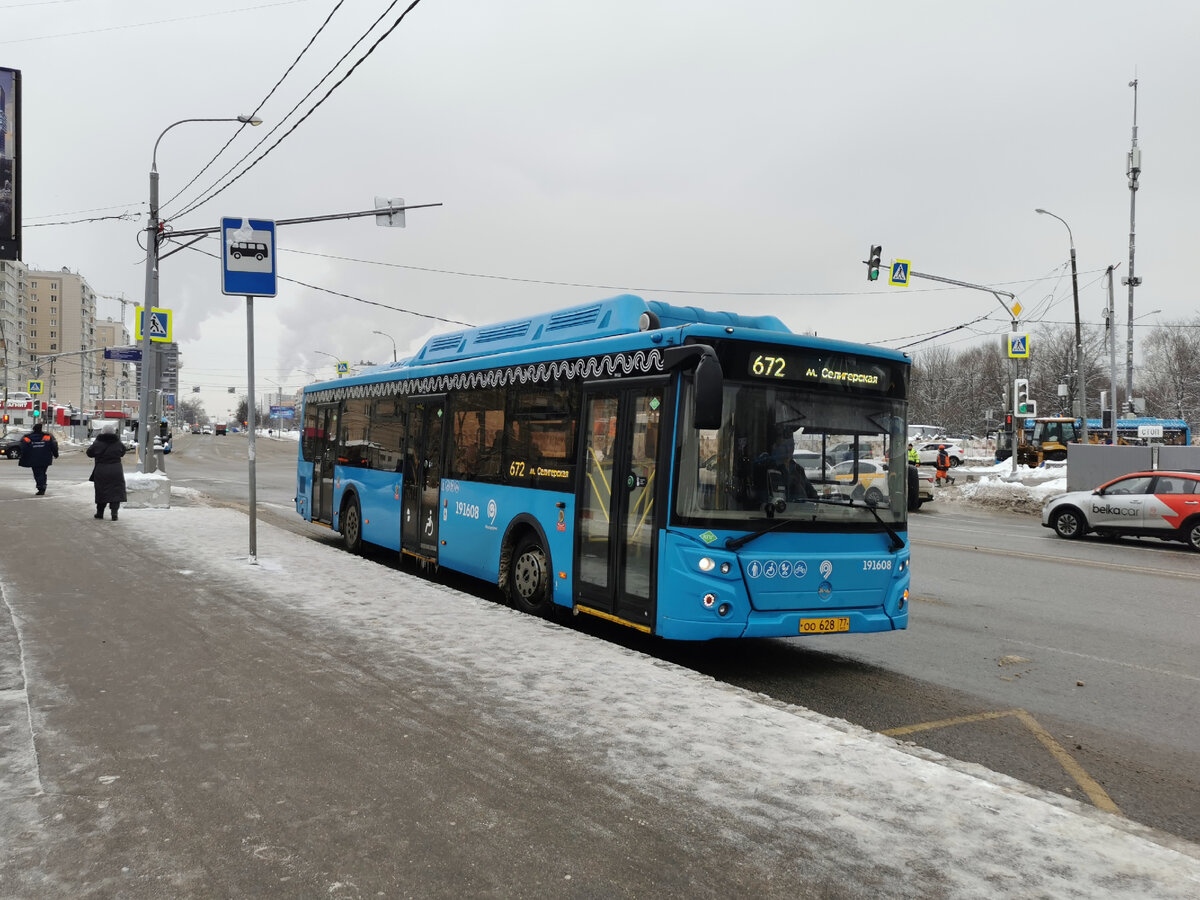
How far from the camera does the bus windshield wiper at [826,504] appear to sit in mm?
6980

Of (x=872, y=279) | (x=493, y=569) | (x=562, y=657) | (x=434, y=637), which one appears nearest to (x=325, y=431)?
(x=493, y=569)

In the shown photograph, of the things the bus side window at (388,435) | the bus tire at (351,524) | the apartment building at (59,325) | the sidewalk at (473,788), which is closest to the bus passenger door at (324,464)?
the bus tire at (351,524)

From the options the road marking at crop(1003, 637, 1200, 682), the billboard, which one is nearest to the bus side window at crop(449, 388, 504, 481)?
the road marking at crop(1003, 637, 1200, 682)

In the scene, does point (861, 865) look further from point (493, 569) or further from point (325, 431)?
point (325, 431)

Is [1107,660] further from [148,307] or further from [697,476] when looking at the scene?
[148,307]

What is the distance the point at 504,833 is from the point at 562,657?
309cm

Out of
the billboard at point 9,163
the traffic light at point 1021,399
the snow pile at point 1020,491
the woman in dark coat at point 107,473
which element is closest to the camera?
the billboard at point 9,163

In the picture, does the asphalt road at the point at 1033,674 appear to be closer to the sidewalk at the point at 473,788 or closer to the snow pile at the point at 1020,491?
the sidewalk at the point at 473,788

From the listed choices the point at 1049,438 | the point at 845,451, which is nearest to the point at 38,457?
the point at 845,451

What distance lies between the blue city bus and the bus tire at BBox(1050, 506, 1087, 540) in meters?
14.1

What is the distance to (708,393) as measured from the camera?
653cm

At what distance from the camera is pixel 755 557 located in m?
7.07

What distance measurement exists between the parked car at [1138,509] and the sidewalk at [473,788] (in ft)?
51.8

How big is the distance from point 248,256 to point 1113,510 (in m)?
17.2
